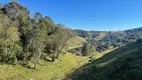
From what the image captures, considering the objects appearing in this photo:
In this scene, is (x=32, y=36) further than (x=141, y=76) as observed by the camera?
Yes

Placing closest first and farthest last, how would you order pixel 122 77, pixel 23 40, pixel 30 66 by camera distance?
pixel 122 77 → pixel 30 66 → pixel 23 40

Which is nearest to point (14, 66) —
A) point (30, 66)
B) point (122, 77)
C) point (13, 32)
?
point (30, 66)

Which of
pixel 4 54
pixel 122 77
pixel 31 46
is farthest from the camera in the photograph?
pixel 31 46

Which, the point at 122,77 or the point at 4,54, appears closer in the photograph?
the point at 122,77

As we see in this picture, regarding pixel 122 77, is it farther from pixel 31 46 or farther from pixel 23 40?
pixel 23 40

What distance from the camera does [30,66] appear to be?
54.1 meters

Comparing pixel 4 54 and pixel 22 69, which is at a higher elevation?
pixel 4 54

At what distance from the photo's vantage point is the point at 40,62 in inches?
2424

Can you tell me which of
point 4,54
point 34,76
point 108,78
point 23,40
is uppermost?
point 23,40

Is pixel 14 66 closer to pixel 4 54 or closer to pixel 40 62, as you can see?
pixel 4 54

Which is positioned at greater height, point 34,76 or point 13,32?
point 13,32

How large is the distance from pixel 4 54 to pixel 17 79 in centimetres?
1215

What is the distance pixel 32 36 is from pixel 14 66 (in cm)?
1627

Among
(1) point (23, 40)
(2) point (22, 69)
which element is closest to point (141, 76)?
(2) point (22, 69)
